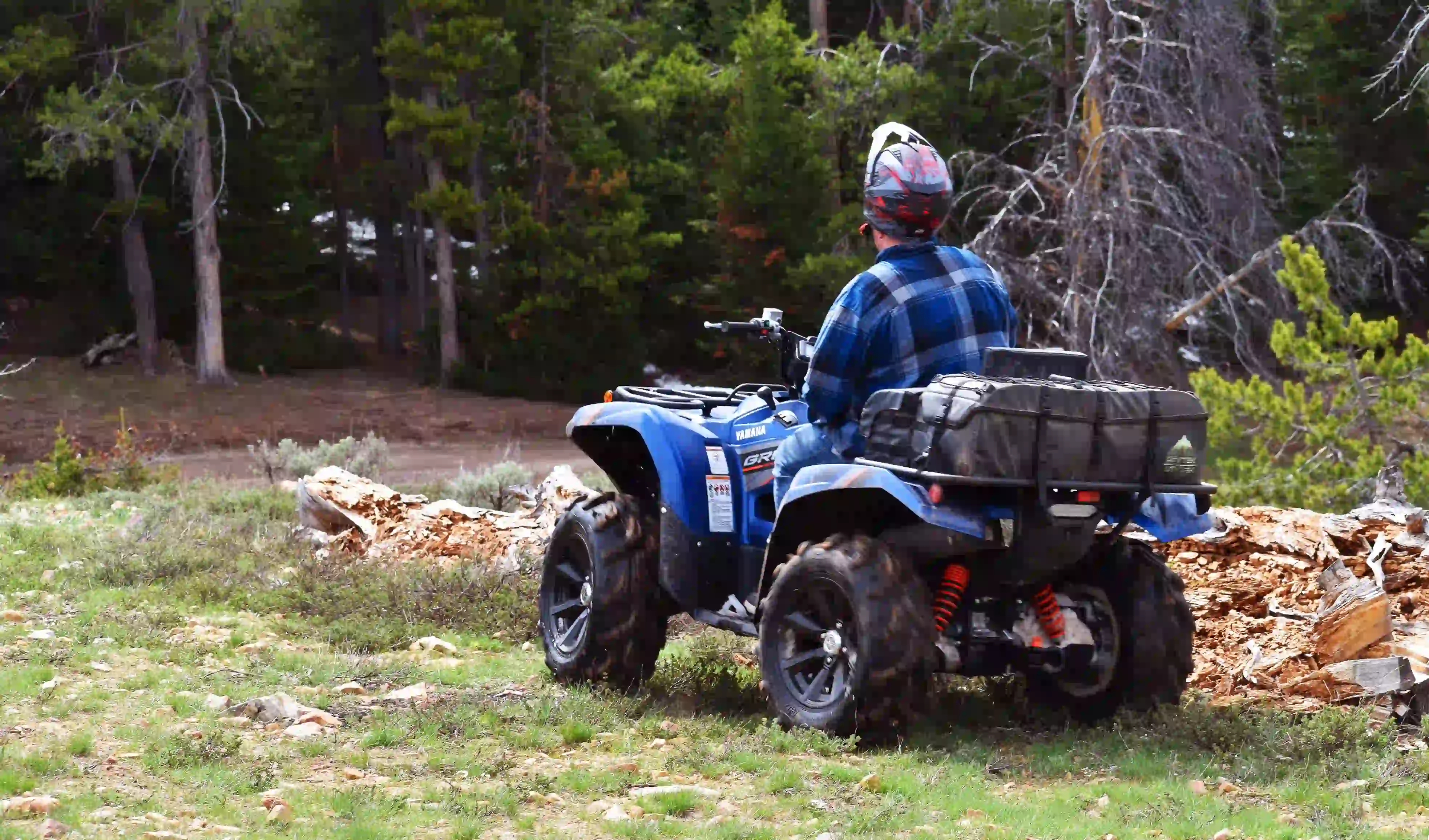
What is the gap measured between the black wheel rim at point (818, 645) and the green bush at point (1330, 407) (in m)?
7.30

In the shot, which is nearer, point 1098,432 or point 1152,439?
point 1098,432

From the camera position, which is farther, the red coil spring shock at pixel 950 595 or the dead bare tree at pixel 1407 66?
the dead bare tree at pixel 1407 66

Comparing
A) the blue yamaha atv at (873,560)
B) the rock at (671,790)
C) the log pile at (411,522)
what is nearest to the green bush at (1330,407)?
the log pile at (411,522)

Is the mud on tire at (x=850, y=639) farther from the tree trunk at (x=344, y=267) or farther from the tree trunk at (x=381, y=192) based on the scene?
the tree trunk at (x=344, y=267)

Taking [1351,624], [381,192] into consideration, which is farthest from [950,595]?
[381,192]

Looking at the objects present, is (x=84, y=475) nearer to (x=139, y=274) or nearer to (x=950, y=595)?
(x=950, y=595)

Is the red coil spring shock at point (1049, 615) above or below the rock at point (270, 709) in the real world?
above

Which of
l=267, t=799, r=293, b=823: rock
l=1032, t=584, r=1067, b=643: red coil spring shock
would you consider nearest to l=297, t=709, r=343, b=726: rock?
l=267, t=799, r=293, b=823: rock

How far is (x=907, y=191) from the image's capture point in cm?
645

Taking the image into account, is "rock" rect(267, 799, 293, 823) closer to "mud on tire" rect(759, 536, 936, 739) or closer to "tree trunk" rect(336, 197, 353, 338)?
"mud on tire" rect(759, 536, 936, 739)

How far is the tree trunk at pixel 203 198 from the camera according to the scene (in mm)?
31547

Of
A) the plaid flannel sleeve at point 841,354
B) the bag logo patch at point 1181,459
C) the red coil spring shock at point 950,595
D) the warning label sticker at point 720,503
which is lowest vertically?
the red coil spring shock at point 950,595

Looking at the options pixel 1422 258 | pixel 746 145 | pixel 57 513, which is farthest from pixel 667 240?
pixel 57 513

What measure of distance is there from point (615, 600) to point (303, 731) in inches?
60.0
